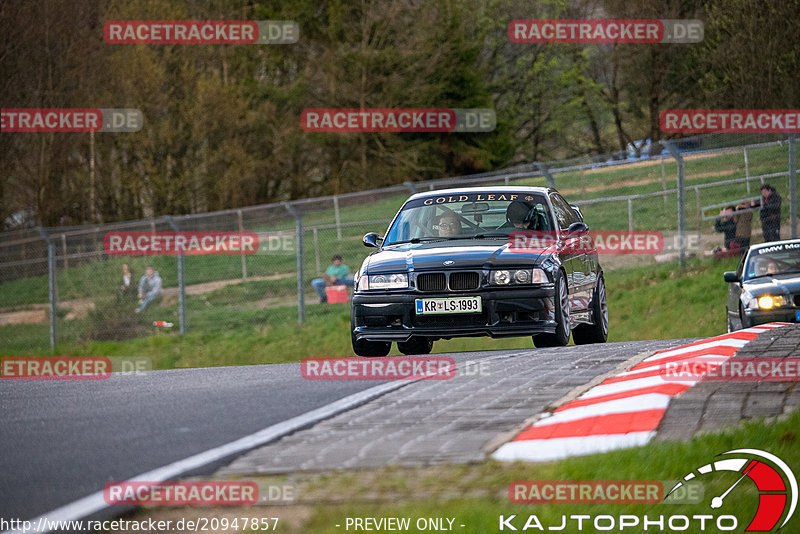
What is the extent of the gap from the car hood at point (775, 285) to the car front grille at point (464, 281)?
5.57 meters

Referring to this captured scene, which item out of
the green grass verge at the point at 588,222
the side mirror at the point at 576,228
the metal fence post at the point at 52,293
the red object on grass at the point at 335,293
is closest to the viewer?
the side mirror at the point at 576,228

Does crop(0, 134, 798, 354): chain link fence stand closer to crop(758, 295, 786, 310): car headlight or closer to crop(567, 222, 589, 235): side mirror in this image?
crop(758, 295, 786, 310): car headlight

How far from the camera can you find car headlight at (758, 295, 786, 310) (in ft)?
49.1

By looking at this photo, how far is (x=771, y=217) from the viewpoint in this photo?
21.1 meters

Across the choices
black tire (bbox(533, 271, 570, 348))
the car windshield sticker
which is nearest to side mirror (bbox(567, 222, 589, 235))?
the car windshield sticker

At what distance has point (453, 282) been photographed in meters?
11.1

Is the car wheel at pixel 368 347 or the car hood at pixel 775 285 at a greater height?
the car hood at pixel 775 285

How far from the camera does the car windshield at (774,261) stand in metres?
15.8

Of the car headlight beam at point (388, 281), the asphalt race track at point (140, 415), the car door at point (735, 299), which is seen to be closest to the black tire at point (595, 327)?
the asphalt race track at point (140, 415)

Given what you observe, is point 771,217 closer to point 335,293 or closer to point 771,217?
point 771,217

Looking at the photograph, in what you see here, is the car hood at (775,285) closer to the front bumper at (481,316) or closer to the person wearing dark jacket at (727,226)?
the front bumper at (481,316)

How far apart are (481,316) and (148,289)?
46.2 feet

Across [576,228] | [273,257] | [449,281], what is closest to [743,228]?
[576,228]

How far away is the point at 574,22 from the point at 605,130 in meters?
18.6
